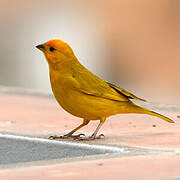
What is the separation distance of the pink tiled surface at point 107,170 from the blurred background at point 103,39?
10804 millimetres

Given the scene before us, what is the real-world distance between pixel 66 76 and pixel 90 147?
784mm

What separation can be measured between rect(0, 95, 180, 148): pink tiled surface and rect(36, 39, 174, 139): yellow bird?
156 mm

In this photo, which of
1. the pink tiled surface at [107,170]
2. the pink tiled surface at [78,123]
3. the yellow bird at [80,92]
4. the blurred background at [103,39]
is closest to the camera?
the pink tiled surface at [107,170]

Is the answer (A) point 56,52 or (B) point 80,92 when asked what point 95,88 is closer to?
(B) point 80,92

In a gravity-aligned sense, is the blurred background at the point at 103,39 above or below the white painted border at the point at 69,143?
below

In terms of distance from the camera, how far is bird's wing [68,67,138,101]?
4.81 m

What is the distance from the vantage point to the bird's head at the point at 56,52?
16.3 ft

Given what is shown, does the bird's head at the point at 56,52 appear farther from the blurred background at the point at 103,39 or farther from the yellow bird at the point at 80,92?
the blurred background at the point at 103,39

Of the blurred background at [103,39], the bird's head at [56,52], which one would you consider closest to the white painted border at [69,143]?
the bird's head at [56,52]

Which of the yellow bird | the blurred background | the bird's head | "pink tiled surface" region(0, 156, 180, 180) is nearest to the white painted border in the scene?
the yellow bird

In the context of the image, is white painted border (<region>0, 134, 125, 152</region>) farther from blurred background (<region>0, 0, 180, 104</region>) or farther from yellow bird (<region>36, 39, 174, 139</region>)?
blurred background (<region>0, 0, 180, 104</region>)

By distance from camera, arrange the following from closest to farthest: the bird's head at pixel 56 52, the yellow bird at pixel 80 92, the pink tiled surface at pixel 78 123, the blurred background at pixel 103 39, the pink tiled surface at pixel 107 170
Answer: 1. the pink tiled surface at pixel 107 170
2. the pink tiled surface at pixel 78 123
3. the yellow bird at pixel 80 92
4. the bird's head at pixel 56 52
5. the blurred background at pixel 103 39

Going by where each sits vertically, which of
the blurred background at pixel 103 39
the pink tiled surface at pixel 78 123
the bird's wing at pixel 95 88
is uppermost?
the bird's wing at pixel 95 88

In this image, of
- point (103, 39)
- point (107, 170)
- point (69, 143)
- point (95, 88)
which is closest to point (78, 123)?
point (95, 88)
